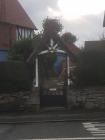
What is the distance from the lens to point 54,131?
19.7m

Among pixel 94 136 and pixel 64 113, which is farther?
pixel 64 113

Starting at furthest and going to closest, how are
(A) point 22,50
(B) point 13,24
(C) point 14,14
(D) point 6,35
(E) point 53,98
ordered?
(C) point 14,14, (B) point 13,24, (D) point 6,35, (A) point 22,50, (E) point 53,98

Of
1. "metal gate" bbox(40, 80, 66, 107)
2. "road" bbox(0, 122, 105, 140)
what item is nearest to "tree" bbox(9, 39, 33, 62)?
"metal gate" bbox(40, 80, 66, 107)

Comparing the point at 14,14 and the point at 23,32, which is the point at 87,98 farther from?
the point at 23,32

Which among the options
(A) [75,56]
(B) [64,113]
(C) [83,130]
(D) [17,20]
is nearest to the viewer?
(C) [83,130]

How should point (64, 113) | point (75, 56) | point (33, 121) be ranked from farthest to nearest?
point (75, 56)
point (64, 113)
point (33, 121)

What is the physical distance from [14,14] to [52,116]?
1518 inches

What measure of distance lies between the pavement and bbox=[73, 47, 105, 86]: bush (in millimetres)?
1517

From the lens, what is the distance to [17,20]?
204 ft

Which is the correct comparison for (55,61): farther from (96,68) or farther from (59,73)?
(96,68)

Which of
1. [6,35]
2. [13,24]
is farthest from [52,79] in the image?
[13,24]

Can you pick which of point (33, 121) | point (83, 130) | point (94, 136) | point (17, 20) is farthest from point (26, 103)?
point (17, 20)

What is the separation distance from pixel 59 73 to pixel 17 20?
33.8 meters

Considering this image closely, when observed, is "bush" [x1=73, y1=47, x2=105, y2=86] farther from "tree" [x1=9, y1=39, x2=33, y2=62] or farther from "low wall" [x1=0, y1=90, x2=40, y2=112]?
"tree" [x1=9, y1=39, x2=33, y2=62]
